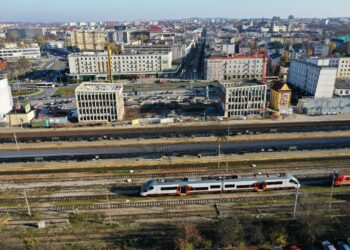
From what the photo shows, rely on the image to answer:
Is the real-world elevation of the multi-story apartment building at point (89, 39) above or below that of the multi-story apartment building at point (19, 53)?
above

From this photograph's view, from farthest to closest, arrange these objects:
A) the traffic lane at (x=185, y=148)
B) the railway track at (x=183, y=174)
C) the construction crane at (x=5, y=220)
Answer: the traffic lane at (x=185, y=148), the railway track at (x=183, y=174), the construction crane at (x=5, y=220)

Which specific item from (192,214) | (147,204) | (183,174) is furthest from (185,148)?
(192,214)

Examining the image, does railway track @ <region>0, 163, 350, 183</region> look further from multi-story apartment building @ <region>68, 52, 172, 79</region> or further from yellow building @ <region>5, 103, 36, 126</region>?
multi-story apartment building @ <region>68, 52, 172, 79</region>

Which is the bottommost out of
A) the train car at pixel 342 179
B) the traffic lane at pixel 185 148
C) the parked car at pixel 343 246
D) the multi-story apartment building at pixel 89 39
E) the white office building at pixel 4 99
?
the traffic lane at pixel 185 148

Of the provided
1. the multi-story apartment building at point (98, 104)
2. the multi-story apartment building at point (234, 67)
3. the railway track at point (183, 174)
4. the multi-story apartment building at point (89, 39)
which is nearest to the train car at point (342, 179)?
the railway track at point (183, 174)

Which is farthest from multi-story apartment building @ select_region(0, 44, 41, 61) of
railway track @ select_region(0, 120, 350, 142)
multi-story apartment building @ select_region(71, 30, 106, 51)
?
railway track @ select_region(0, 120, 350, 142)

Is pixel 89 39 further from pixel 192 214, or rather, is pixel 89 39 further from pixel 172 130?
pixel 192 214

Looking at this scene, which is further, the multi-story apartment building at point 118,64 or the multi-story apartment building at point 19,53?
the multi-story apartment building at point 19,53

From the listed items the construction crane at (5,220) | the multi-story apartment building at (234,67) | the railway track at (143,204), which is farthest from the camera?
the multi-story apartment building at (234,67)

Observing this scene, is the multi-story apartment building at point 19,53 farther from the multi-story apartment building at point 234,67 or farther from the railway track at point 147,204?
the railway track at point 147,204

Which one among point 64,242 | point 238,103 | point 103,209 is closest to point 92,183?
point 103,209
